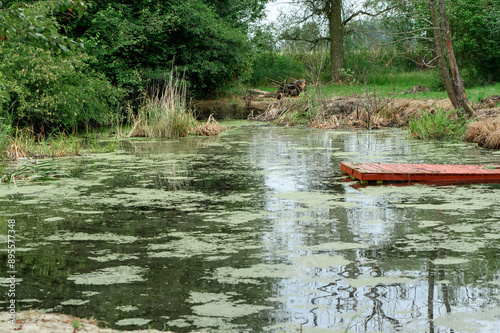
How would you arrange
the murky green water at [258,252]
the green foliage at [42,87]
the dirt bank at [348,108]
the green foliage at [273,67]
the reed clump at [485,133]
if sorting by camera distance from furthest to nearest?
the green foliage at [273,67], the dirt bank at [348,108], the green foliage at [42,87], the reed clump at [485,133], the murky green water at [258,252]

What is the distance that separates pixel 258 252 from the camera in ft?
13.1

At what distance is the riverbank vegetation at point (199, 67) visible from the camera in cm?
1220

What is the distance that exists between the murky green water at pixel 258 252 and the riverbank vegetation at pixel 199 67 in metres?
4.08

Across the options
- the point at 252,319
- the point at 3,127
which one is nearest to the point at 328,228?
the point at 252,319

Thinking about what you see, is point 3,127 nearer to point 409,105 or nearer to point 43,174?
point 43,174

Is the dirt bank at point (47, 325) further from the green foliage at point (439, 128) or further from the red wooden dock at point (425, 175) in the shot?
the green foliage at point (439, 128)

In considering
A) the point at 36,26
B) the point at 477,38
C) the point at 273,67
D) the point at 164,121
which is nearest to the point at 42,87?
the point at 164,121

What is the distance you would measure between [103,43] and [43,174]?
393 inches

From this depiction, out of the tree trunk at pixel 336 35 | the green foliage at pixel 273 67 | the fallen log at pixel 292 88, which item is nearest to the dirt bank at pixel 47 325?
the fallen log at pixel 292 88

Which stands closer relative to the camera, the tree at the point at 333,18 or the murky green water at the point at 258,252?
the murky green water at the point at 258,252

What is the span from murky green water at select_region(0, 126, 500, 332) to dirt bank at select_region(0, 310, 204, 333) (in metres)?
0.26

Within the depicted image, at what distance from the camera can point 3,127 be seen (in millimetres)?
9961

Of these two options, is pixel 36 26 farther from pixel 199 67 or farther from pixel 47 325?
pixel 199 67

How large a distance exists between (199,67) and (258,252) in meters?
15.3
